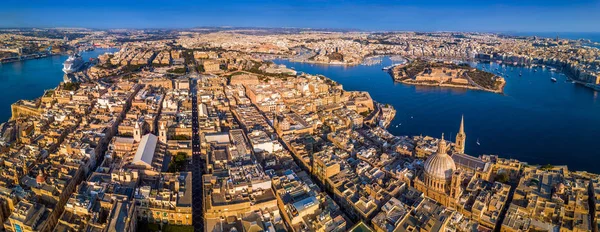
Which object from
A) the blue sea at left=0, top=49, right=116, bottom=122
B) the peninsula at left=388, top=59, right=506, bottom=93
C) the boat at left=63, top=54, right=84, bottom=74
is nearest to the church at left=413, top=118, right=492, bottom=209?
the blue sea at left=0, top=49, right=116, bottom=122

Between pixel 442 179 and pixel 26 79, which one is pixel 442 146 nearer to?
pixel 442 179

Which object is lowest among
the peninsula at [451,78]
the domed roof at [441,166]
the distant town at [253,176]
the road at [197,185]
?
the road at [197,185]

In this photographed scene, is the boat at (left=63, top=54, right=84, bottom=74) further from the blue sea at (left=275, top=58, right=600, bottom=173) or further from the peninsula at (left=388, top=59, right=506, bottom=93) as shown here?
the peninsula at (left=388, top=59, right=506, bottom=93)

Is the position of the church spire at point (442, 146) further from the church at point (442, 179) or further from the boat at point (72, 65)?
the boat at point (72, 65)

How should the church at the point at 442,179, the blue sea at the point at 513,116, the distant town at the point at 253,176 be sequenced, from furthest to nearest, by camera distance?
the blue sea at the point at 513,116, the church at the point at 442,179, the distant town at the point at 253,176

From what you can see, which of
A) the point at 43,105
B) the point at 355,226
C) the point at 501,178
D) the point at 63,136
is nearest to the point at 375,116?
the point at 501,178

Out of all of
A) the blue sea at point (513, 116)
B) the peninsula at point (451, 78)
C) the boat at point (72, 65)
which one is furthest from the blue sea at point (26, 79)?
the peninsula at point (451, 78)

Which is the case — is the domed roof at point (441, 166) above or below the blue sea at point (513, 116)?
above
